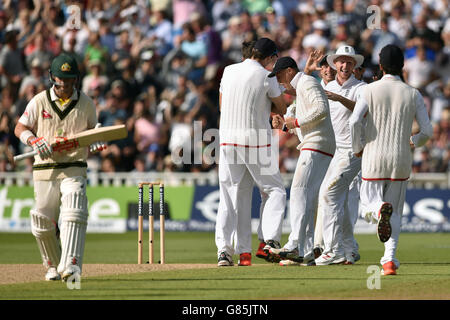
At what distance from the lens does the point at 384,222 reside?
1065 cm

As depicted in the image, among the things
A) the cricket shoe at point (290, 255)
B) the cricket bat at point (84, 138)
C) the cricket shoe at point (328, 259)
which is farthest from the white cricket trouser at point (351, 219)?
the cricket bat at point (84, 138)

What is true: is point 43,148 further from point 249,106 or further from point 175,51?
point 175,51

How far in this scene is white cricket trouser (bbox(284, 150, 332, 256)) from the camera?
486 inches

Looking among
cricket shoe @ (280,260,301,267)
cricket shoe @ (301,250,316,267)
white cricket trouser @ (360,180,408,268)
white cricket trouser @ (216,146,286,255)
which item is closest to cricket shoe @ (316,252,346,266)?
cricket shoe @ (301,250,316,267)

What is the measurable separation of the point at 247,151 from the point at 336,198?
1.36 m

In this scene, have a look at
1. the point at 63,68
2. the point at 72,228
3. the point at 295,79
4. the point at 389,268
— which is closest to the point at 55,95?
the point at 63,68

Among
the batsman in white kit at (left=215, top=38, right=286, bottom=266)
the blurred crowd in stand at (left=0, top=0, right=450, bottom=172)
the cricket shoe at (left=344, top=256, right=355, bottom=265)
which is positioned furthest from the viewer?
the blurred crowd in stand at (left=0, top=0, right=450, bottom=172)

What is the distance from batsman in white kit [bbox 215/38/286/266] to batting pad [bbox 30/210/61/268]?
2238 millimetres

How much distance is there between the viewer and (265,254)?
1220 centimetres

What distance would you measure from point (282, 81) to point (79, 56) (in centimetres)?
1324

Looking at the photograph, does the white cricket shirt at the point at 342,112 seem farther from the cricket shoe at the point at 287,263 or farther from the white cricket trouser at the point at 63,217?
the white cricket trouser at the point at 63,217

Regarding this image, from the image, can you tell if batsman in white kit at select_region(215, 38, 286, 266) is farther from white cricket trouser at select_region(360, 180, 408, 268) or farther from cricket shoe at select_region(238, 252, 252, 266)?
white cricket trouser at select_region(360, 180, 408, 268)

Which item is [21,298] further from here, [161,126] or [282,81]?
[161,126]

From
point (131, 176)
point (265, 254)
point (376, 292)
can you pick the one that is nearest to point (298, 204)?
point (265, 254)
